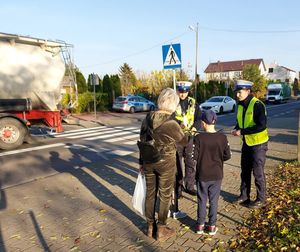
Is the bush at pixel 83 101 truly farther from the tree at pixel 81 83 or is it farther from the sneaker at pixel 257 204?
the sneaker at pixel 257 204

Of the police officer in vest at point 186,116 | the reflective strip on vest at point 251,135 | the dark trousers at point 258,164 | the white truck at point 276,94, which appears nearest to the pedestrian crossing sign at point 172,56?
the police officer in vest at point 186,116

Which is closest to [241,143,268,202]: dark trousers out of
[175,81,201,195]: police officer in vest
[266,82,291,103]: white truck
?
[175,81,201,195]: police officer in vest

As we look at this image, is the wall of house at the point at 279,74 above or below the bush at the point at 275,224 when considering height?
above

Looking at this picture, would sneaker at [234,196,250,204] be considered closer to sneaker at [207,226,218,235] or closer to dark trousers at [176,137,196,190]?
dark trousers at [176,137,196,190]

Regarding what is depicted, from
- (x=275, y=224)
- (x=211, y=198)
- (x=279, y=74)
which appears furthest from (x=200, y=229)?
(x=279, y=74)

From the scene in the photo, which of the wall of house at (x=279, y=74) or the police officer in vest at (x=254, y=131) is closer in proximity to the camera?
the police officer in vest at (x=254, y=131)

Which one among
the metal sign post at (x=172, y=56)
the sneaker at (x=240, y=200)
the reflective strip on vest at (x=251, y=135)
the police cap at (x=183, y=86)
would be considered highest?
the metal sign post at (x=172, y=56)

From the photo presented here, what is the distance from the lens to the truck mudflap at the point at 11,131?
1105 centimetres

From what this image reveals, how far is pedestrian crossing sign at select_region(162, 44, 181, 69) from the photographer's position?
26.3 feet

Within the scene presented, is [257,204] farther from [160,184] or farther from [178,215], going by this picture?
[160,184]

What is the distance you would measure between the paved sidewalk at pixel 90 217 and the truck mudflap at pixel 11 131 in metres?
4.39

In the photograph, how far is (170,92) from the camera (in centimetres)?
404

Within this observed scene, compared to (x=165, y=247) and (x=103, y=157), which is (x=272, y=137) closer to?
(x=103, y=157)

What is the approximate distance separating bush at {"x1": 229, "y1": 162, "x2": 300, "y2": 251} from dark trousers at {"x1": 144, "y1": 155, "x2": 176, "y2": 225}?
889 mm
